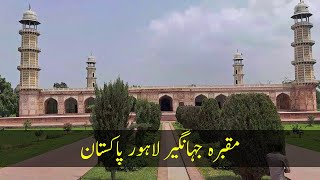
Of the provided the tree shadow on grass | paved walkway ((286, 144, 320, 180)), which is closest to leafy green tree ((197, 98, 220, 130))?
paved walkway ((286, 144, 320, 180))

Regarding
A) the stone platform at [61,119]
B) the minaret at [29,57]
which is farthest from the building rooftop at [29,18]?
the stone platform at [61,119]

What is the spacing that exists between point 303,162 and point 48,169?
289 inches

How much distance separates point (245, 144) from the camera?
6.62m

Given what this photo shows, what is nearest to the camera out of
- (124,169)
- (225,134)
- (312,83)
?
(225,134)

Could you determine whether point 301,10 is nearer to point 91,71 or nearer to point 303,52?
point 303,52

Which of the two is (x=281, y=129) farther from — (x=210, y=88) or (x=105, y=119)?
(x=210, y=88)

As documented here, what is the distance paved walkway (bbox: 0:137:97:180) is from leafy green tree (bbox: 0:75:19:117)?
34.7 meters

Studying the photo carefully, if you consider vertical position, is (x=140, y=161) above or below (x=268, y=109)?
below

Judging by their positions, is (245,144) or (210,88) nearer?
(245,144)

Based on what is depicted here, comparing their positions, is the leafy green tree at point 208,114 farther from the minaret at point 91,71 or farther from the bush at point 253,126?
the minaret at point 91,71

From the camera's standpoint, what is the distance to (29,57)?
137 ft

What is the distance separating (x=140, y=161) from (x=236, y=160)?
3.78m

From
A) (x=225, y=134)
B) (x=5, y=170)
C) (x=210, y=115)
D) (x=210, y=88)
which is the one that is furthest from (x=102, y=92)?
(x=210, y=88)

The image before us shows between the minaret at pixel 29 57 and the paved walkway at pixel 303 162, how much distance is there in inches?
1355
